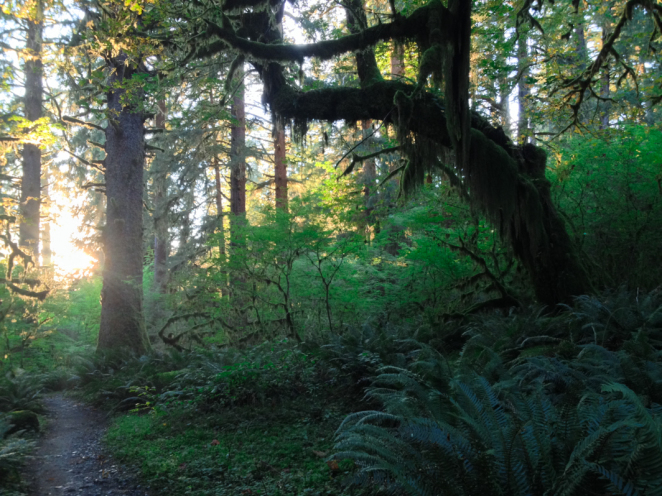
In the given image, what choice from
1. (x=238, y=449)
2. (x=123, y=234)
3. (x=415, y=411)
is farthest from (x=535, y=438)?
(x=123, y=234)

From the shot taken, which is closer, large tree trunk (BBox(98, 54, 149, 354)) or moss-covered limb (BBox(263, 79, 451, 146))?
moss-covered limb (BBox(263, 79, 451, 146))

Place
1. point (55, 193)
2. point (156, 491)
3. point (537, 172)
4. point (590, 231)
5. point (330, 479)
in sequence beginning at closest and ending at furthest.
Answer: point (330, 479) → point (156, 491) → point (537, 172) → point (590, 231) → point (55, 193)

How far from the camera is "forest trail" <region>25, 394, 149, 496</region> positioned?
165 inches

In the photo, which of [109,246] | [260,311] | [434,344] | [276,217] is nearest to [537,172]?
[434,344]

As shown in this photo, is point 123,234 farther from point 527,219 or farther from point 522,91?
point 522,91

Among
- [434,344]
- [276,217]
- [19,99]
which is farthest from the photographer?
[19,99]

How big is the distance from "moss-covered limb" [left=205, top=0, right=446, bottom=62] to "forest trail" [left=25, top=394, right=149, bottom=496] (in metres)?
6.24

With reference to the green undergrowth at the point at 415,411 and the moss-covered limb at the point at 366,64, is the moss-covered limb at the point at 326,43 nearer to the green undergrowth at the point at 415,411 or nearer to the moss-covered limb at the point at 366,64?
the moss-covered limb at the point at 366,64

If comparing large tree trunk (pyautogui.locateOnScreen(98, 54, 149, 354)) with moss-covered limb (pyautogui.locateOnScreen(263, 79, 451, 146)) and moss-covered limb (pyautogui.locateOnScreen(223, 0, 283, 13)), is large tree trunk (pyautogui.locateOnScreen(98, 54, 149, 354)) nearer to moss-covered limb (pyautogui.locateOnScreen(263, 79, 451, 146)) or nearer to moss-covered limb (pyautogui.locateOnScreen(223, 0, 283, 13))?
moss-covered limb (pyautogui.locateOnScreen(223, 0, 283, 13))

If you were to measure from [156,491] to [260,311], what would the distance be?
6670 mm

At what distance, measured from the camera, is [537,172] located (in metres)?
7.43

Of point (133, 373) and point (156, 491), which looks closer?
point (156, 491)

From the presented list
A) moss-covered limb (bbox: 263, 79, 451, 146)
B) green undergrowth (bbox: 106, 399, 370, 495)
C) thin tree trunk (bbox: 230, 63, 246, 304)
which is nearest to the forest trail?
green undergrowth (bbox: 106, 399, 370, 495)

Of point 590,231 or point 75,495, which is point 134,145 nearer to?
point 75,495
